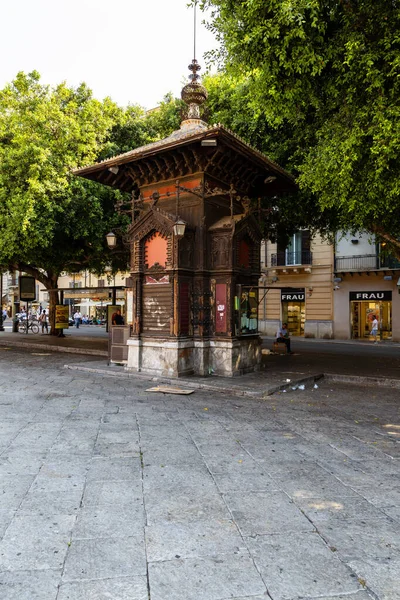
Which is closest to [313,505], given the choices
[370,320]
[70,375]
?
[70,375]

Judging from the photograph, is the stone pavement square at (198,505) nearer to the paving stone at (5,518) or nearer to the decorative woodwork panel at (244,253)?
the paving stone at (5,518)

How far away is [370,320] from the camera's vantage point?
2648 centimetres

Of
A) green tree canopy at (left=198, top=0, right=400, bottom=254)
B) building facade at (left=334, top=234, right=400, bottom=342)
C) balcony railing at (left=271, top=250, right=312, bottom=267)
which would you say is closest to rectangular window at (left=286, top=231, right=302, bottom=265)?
balcony railing at (left=271, top=250, right=312, bottom=267)

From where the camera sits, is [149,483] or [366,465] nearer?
[149,483]

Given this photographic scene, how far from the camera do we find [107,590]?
2.73 m

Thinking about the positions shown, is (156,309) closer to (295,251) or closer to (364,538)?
(364,538)

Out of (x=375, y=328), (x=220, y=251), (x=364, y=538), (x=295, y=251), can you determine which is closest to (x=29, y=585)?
(x=364, y=538)

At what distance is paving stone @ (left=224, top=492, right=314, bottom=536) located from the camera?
11.6 ft

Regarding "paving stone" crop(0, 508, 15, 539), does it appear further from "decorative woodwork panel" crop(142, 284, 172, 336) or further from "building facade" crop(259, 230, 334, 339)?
"building facade" crop(259, 230, 334, 339)

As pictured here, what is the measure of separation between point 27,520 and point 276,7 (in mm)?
8116

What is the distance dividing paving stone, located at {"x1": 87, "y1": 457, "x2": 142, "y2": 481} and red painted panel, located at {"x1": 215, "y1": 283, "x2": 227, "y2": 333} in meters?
6.53

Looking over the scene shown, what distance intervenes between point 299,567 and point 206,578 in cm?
67

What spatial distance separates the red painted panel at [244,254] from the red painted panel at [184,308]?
1.79 m

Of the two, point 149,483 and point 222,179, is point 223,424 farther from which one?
point 222,179
